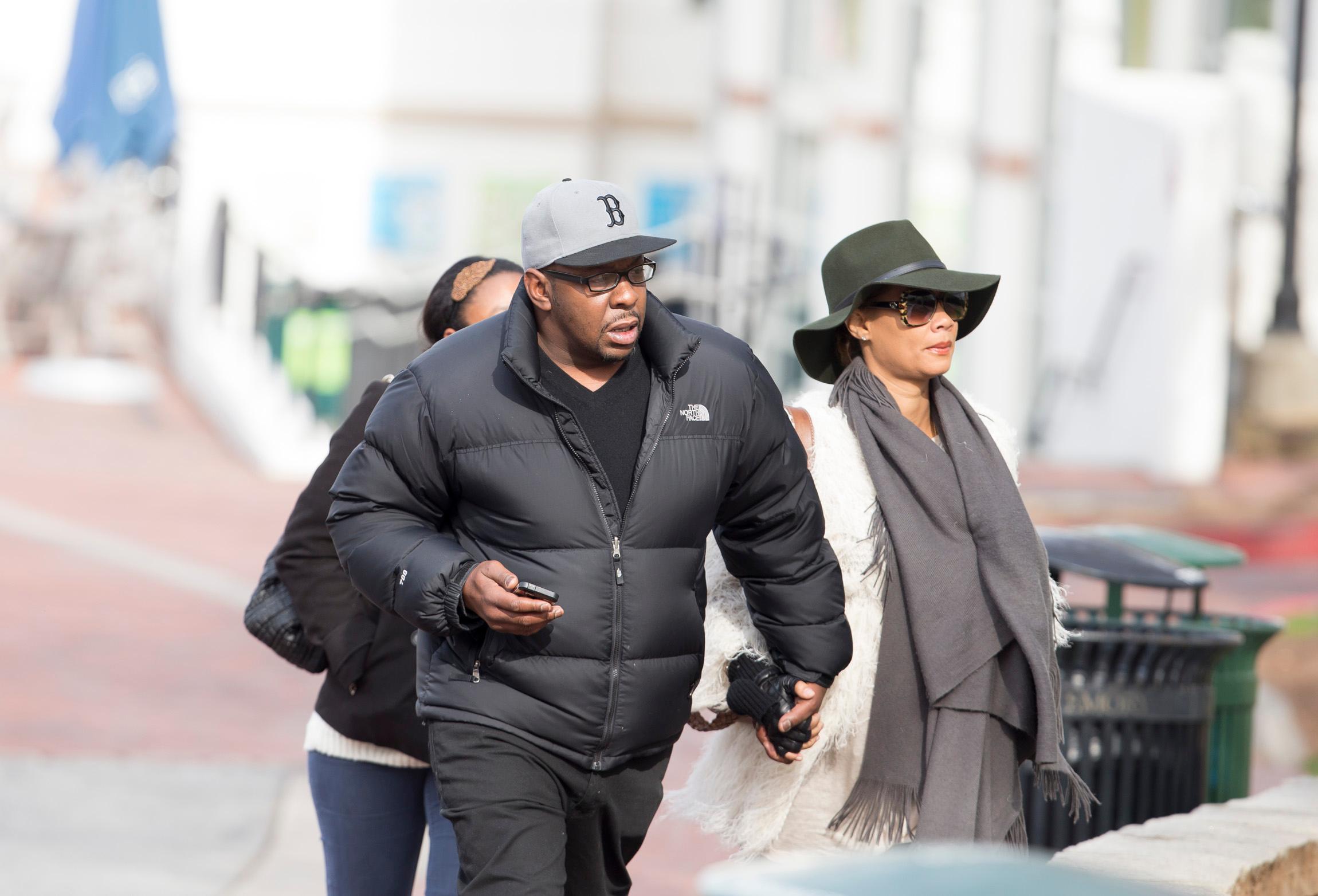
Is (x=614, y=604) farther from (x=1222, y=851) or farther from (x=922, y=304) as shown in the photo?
(x=1222, y=851)

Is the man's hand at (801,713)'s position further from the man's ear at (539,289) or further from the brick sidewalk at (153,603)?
the brick sidewalk at (153,603)

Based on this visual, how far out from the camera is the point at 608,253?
3.36m

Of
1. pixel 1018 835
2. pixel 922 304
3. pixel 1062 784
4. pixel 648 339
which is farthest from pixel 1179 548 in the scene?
pixel 648 339

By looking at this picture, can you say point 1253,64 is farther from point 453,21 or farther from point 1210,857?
point 1210,857

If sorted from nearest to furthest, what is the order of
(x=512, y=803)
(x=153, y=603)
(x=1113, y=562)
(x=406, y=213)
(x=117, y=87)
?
(x=512, y=803)
(x=1113, y=562)
(x=153, y=603)
(x=117, y=87)
(x=406, y=213)

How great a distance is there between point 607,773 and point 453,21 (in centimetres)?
2430

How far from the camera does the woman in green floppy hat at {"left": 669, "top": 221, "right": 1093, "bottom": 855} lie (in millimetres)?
3650

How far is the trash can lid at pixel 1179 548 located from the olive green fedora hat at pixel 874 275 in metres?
1.76

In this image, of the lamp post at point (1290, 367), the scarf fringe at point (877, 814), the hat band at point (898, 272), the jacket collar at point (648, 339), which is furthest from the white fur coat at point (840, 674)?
the lamp post at point (1290, 367)

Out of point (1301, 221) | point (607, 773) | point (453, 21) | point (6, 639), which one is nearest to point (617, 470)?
point (607, 773)

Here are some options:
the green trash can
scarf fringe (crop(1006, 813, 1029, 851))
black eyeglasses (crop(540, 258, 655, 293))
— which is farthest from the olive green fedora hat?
the green trash can

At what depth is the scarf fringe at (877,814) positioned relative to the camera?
12.1ft

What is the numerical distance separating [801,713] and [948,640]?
1.11 ft

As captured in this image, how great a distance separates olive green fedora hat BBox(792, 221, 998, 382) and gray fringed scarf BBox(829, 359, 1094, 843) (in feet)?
0.78
